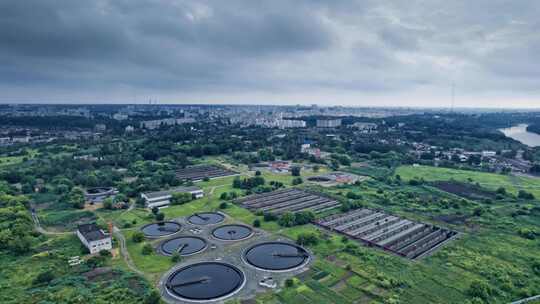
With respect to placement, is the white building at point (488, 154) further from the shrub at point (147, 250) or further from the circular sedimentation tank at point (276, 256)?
the shrub at point (147, 250)

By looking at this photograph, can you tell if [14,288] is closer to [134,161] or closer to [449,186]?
[134,161]

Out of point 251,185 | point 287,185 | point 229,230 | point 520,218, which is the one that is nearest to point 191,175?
point 251,185

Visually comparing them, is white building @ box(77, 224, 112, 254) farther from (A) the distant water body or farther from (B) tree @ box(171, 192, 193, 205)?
(A) the distant water body

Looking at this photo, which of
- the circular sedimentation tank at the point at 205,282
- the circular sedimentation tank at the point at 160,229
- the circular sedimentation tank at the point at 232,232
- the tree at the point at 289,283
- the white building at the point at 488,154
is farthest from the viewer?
the white building at the point at 488,154

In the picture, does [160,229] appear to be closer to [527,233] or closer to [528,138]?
[527,233]

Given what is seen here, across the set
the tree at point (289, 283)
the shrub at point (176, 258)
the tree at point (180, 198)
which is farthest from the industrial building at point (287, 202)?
the tree at point (289, 283)

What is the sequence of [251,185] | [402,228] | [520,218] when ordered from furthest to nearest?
[251,185] → [520,218] → [402,228]
